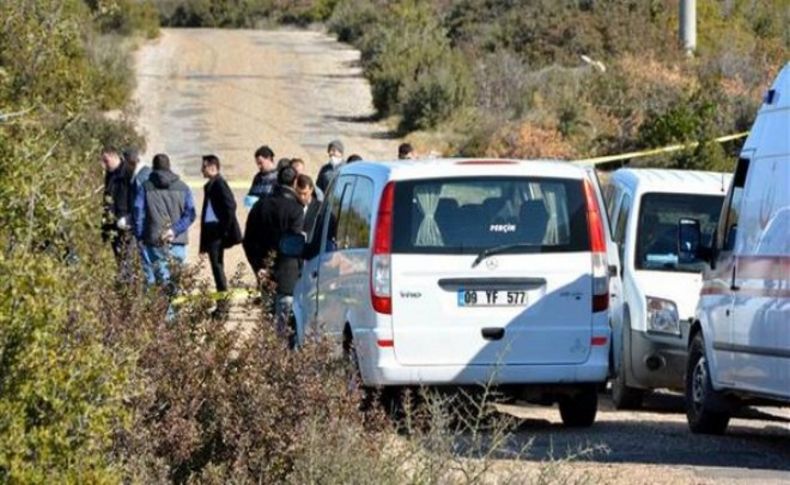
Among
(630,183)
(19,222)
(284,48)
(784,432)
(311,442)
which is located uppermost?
(19,222)

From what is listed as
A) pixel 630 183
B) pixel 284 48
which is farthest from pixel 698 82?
pixel 630 183

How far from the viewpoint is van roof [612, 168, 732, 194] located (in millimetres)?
15734

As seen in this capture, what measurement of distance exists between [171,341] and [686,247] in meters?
4.97

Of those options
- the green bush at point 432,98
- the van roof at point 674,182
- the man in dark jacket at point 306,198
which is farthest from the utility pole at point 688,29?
the van roof at point 674,182

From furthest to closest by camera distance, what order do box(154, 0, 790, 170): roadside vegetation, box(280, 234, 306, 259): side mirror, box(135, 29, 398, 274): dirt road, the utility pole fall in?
the utility pole
box(135, 29, 398, 274): dirt road
box(154, 0, 790, 170): roadside vegetation
box(280, 234, 306, 259): side mirror

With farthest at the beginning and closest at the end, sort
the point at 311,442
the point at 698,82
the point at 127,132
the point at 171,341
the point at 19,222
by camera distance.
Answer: the point at 698,82 < the point at 127,132 < the point at 171,341 < the point at 311,442 < the point at 19,222

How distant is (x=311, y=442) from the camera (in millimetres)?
8148

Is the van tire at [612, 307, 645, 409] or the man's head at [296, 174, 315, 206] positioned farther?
the man's head at [296, 174, 315, 206]

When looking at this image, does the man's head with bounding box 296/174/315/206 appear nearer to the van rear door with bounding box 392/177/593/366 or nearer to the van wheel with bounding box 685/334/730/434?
the van rear door with bounding box 392/177/593/366

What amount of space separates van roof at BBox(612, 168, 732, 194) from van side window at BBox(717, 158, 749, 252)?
2.66m

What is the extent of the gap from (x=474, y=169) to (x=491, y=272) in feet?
2.39

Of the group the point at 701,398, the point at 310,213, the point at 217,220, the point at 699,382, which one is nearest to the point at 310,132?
the point at 217,220

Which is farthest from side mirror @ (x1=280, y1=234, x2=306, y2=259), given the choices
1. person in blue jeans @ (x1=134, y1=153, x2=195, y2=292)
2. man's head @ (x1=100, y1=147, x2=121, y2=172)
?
man's head @ (x1=100, y1=147, x2=121, y2=172)

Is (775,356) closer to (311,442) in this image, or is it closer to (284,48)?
(311,442)
